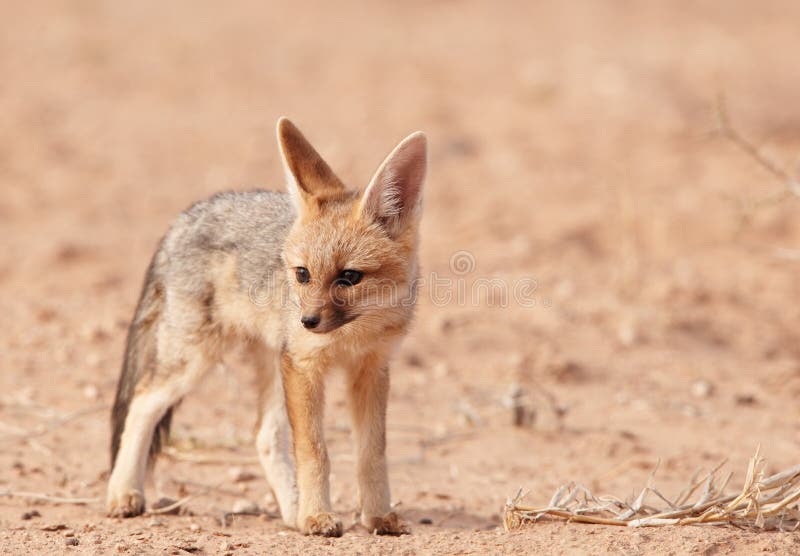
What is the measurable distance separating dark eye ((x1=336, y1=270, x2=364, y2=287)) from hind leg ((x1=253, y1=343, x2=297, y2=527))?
756mm

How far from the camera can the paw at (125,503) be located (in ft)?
14.8

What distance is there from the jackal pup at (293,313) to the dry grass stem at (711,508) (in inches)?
30.3

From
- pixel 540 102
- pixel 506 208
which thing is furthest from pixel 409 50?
pixel 506 208

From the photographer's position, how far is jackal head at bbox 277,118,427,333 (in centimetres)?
414

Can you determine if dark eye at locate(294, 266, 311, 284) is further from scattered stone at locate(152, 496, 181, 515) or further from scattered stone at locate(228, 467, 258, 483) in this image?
scattered stone at locate(228, 467, 258, 483)

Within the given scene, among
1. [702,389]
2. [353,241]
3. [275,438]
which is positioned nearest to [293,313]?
[353,241]

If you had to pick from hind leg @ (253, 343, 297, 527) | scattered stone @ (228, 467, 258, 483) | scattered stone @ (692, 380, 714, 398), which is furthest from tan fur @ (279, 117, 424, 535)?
scattered stone @ (692, 380, 714, 398)

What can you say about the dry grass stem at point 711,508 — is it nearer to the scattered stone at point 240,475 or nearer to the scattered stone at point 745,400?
the scattered stone at point 240,475

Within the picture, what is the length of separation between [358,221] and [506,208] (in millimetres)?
5708

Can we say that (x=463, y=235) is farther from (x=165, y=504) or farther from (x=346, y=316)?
(x=346, y=316)

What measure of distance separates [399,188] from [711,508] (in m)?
1.80

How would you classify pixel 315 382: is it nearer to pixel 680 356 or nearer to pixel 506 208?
pixel 680 356

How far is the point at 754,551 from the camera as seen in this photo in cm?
361

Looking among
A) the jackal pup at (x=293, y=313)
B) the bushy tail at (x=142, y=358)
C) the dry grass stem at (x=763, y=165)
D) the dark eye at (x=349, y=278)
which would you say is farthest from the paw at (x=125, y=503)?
the dry grass stem at (x=763, y=165)
